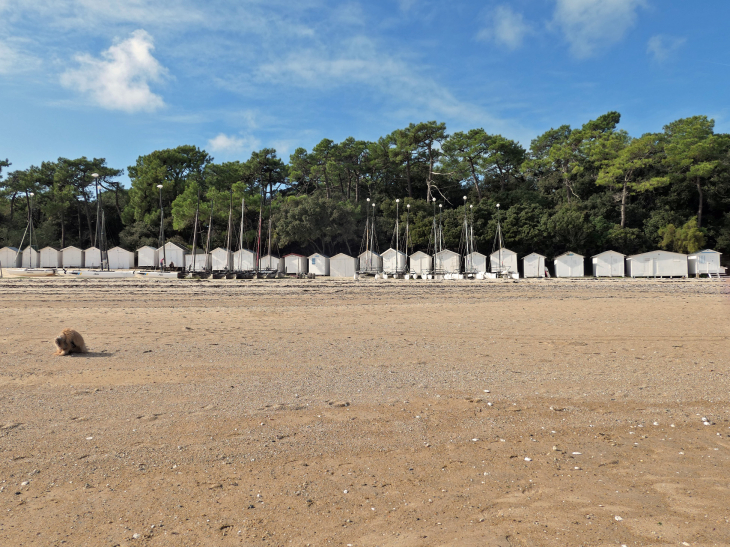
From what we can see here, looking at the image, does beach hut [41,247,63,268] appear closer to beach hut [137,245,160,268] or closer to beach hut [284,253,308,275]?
beach hut [137,245,160,268]

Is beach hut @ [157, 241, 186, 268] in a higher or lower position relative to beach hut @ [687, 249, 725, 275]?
higher

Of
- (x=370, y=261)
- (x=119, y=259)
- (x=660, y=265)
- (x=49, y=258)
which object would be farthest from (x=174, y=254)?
(x=660, y=265)

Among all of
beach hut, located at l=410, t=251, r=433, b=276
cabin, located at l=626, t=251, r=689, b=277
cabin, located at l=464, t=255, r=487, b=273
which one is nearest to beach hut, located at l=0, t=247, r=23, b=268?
beach hut, located at l=410, t=251, r=433, b=276

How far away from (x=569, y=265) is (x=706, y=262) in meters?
12.7

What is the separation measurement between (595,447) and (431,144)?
64.3 metres

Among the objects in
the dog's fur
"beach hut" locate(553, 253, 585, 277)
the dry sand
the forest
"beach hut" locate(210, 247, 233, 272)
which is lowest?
the dry sand

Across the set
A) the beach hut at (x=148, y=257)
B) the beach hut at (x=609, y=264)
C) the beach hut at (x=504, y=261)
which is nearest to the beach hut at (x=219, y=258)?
the beach hut at (x=148, y=257)

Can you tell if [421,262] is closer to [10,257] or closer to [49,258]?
[49,258]

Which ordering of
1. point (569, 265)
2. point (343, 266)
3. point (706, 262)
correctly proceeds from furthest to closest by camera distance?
1. point (343, 266)
2. point (569, 265)
3. point (706, 262)

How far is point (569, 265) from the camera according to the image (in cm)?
4969

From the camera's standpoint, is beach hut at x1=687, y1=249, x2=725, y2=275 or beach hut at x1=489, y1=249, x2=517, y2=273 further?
beach hut at x1=489, y1=249, x2=517, y2=273

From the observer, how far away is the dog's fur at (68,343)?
817cm

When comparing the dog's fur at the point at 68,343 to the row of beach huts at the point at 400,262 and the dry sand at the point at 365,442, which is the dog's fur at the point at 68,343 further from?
the row of beach huts at the point at 400,262

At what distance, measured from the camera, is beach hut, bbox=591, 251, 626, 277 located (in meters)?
48.5
